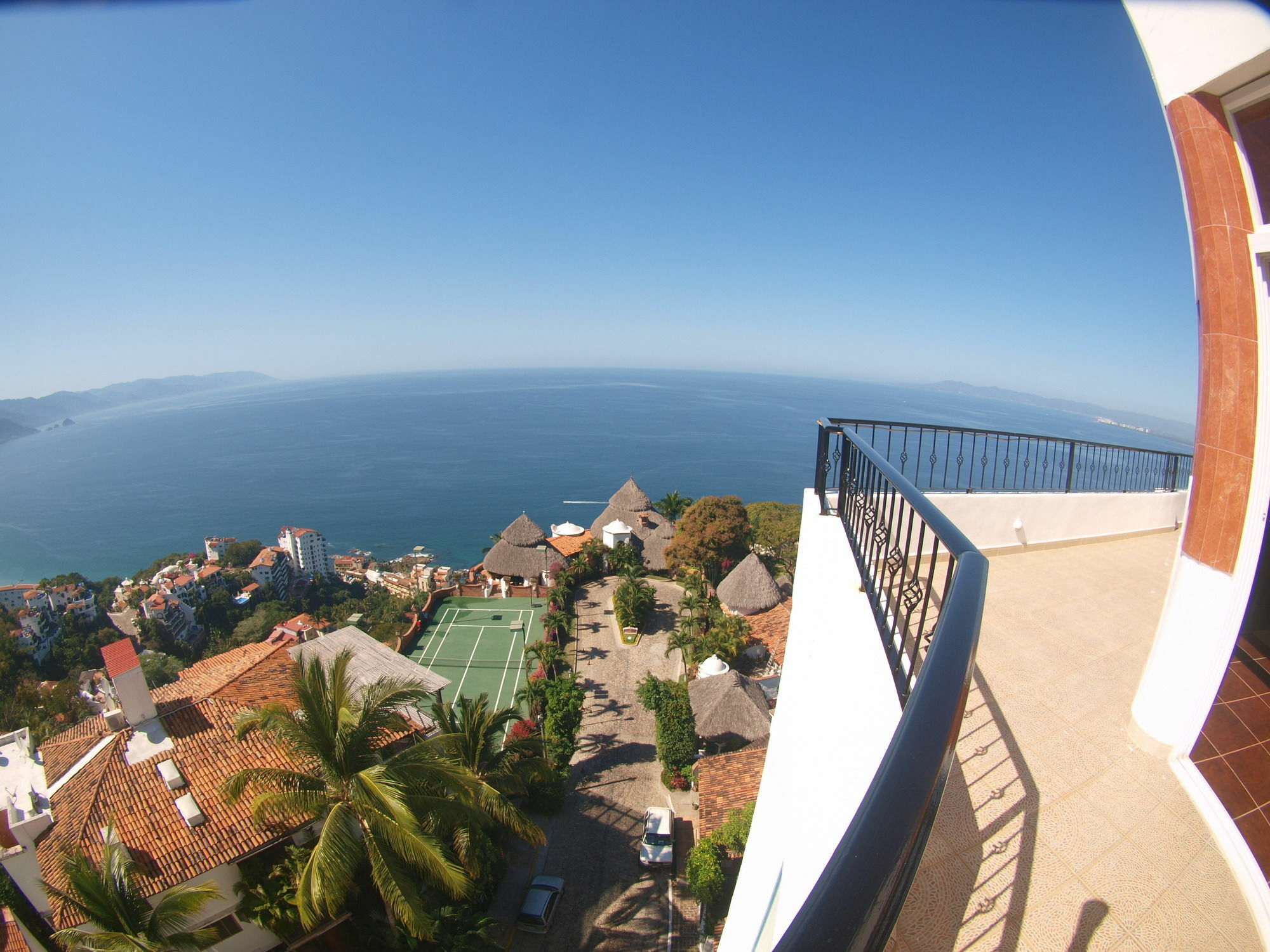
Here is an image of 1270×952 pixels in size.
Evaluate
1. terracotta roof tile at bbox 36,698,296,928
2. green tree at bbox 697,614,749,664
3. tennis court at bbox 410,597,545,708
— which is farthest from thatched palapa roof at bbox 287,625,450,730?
green tree at bbox 697,614,749,664

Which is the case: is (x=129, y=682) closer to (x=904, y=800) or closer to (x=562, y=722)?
(x=562, y=722)

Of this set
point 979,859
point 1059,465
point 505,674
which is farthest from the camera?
point 505,674

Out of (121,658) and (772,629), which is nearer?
(121,658)

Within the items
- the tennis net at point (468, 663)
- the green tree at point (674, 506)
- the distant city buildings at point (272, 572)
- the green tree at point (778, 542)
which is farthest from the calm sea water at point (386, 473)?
the tennis net at point (468, 663)

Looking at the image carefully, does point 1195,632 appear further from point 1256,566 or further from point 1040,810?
point 1040,810

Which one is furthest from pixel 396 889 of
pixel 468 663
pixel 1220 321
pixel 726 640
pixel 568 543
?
pixel 568 543

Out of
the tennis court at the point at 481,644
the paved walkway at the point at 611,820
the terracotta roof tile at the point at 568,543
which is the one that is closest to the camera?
the paved walkway at the point at 611,820

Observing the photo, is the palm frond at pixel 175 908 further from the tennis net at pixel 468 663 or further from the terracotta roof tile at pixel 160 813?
the tennis net at pixel 468 663
